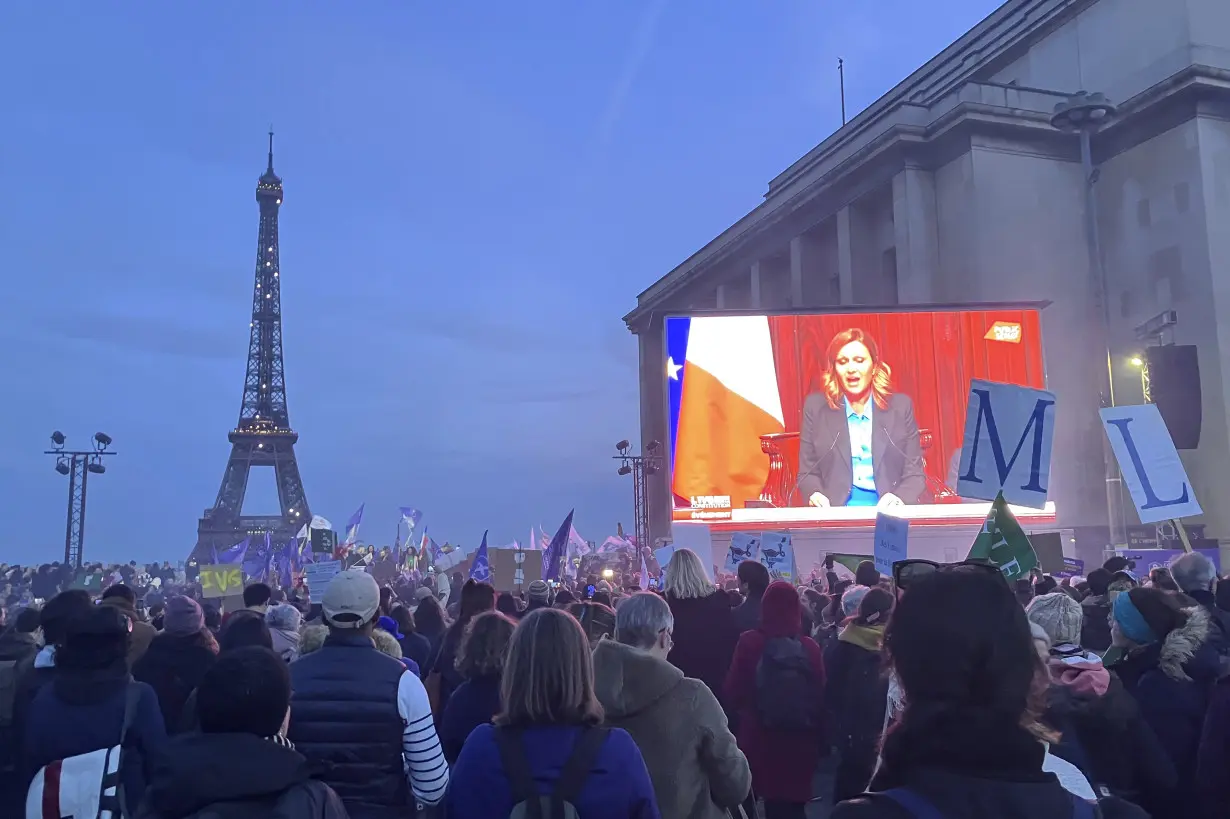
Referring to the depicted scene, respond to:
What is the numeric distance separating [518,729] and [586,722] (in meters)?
0.21

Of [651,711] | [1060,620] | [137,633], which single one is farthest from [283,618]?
[1060,620]

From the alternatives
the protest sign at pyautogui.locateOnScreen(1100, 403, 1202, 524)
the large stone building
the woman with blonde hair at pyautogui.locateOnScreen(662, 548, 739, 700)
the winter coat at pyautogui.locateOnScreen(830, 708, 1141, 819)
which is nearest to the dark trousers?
the woman with blonde hair at pyautogui.locateOnScreen(662, 548, 739, 700)

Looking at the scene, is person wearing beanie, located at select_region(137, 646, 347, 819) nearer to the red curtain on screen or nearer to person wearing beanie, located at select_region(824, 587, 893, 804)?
person wearing beanie, located at select_region(824, 587, 893, 804)

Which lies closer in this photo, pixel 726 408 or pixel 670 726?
pixel 670 726

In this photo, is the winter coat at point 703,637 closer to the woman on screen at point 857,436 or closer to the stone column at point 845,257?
the woman on screen at point 857,436

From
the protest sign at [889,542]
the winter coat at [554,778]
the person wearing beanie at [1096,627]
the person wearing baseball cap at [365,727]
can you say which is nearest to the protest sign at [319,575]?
the protest sign at [889,542]

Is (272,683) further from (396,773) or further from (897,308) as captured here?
(897,308)

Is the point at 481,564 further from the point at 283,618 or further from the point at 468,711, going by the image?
the point at 468,711

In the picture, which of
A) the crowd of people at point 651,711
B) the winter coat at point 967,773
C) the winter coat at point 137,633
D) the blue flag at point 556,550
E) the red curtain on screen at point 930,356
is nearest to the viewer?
the winter coat at point 967,773

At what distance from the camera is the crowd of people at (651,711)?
190 cm

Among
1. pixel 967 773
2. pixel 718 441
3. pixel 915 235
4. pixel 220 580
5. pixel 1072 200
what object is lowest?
pixel 220 580

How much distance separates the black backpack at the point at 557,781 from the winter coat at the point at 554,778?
0.6 inches

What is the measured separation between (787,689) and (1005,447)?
143 inches

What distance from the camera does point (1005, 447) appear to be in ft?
26.0
